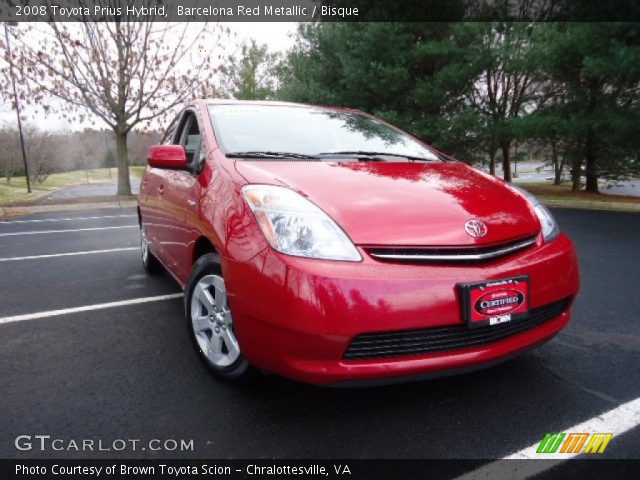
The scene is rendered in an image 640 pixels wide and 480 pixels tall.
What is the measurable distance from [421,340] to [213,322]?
3.48ft

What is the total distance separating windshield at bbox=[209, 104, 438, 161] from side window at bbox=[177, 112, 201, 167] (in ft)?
0.75

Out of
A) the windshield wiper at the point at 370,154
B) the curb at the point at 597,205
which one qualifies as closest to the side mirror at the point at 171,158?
the windshield wiper at the point at 370,154

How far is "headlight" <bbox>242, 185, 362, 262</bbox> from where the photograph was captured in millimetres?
1632

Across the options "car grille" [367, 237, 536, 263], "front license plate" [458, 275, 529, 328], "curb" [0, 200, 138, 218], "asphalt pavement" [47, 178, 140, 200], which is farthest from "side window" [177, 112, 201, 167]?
"asphalt pavement" [47, 178, 140, 200]

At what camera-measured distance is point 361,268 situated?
158cm

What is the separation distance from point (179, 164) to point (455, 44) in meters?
13.3

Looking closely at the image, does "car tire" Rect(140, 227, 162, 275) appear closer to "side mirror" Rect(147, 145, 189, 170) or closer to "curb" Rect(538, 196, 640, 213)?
"side mirror" Rect(147, 145, 189, 170)

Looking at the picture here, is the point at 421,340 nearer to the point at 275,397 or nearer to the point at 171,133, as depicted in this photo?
the point at 275,397

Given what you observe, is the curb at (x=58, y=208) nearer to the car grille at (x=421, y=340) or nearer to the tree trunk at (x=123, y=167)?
the tree trunk at (x=123, y=167)

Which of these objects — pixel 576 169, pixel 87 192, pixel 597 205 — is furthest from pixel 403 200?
pixel 87 192

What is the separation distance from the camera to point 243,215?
181 cm

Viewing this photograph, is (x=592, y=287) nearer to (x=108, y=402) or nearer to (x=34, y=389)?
(x=108, y=402)

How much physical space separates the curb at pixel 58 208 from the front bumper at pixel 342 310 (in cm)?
1199

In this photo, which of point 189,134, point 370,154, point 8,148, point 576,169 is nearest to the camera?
point 370,154
